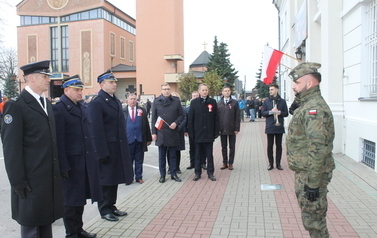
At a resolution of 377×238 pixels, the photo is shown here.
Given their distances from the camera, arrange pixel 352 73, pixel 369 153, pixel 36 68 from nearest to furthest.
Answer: pixel 36 68 < pixel 369 153 < pixel 352 73

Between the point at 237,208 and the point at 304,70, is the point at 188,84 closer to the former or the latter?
the point at 237,208

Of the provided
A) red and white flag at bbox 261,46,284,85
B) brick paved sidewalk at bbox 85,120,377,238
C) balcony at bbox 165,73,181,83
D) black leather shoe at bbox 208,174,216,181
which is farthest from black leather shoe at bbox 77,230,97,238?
balcony at bbox 165,73,181,83

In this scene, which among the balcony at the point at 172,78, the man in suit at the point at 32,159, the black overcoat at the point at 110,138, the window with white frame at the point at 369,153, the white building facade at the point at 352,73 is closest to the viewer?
the man in suit at the point at 32,159

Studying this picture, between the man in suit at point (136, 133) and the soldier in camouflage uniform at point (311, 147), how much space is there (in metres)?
5.07

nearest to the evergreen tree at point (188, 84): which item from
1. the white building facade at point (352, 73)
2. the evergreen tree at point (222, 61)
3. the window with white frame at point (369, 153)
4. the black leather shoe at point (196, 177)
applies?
the evergreen tree at point (222, 61)

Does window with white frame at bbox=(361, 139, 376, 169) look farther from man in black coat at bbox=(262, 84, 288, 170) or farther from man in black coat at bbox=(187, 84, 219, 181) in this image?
man in black coat at bbox=(187, 84, 219, 181)

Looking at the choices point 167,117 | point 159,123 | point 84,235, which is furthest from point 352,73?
point 84,235

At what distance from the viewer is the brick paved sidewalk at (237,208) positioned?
196 inches

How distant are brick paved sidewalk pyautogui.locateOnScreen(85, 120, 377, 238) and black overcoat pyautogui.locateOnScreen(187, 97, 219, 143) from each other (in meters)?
1.01

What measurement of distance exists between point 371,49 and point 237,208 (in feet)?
17.9

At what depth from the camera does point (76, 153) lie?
183 inches

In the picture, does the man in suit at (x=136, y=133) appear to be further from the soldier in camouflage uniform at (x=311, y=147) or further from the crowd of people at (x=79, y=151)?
the soldier in camouflage uniform at (x=311, y=147)

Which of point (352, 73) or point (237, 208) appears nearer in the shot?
point (237, 208)

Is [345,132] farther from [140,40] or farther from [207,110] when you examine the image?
[140,40]
